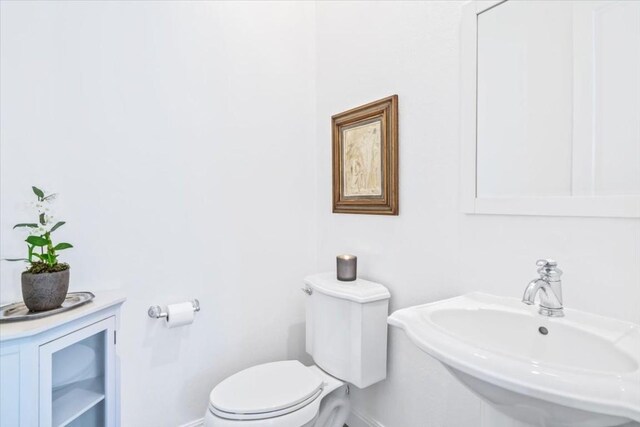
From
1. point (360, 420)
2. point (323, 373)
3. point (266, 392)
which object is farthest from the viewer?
point (360, 420)

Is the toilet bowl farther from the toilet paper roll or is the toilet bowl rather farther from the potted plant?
the potted plant

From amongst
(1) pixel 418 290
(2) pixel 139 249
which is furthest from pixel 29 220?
(1) pixel 418 290

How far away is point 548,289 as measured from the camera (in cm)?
86

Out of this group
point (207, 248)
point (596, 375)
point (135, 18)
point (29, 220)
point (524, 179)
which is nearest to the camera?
point (596, 375)

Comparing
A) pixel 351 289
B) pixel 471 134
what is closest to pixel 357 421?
pixel 351 289

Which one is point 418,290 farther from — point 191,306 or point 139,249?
point 139,249

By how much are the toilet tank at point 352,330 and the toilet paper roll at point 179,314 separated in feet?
1.88

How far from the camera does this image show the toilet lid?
1188mm

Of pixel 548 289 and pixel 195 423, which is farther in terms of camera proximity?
pixel 195 423

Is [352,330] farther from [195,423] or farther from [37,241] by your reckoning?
[37,241]

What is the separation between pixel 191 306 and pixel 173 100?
963mm

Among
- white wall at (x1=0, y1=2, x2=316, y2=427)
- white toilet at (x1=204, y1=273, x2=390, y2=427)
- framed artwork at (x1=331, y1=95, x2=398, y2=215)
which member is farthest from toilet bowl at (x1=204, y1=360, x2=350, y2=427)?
framed artwork at (x1=331, y1=95, x2=398, y2=215)

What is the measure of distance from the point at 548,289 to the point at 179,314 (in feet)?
4.53

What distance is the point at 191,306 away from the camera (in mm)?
1493
